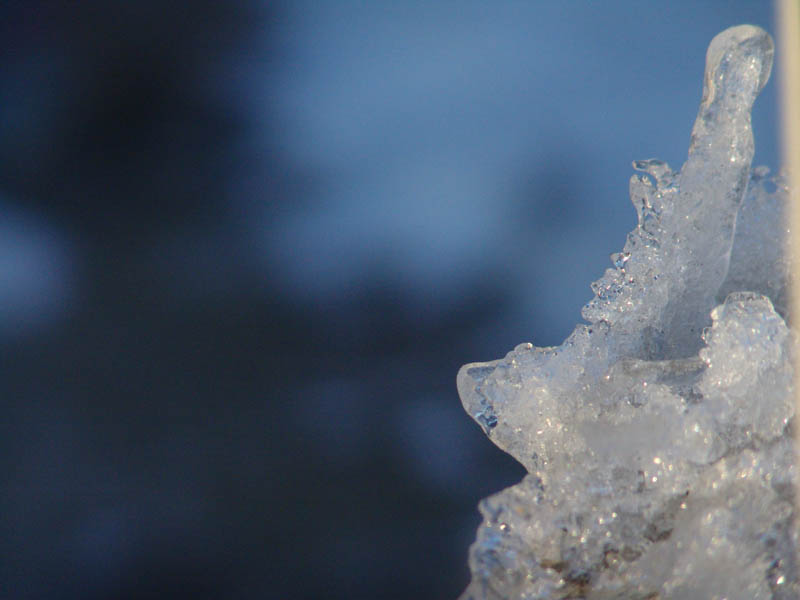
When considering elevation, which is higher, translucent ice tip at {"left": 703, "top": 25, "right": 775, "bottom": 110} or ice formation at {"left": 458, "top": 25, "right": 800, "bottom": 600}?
translucent ice tip at {"left": 703, "top": 25, "right": 775, "bottom": 110}

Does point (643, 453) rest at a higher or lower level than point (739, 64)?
lower

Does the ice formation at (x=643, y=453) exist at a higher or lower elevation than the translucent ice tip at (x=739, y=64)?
lower

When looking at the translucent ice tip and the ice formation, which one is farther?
the translucent ice tip

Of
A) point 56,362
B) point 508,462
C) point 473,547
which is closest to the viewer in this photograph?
point 473,547

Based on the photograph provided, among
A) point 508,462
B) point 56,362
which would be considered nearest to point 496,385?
point 508,462

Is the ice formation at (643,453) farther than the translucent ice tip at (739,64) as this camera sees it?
No

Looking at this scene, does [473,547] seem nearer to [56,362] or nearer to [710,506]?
[710,506]
